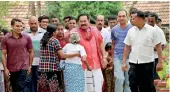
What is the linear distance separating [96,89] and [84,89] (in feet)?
0.86

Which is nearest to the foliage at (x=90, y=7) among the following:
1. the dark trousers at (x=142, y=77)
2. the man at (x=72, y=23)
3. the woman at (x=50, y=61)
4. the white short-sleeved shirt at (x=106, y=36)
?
the white short-sleeved shirt at (x=106, y=36)

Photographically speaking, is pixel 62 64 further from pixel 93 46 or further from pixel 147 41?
pixel 147 41

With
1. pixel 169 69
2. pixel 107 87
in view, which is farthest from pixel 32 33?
pixel 169 69

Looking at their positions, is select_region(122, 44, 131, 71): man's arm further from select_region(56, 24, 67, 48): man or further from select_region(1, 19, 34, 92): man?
select_region(1, 19, 34, 92): man

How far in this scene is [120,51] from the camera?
9.65 m

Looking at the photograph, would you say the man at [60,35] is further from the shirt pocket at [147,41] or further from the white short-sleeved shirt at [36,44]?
the shirt pocket at [147,41]

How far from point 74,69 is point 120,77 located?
41.9 inches

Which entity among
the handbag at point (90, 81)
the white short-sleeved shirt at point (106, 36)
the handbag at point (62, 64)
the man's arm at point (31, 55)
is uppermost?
the white short-sleeved shirt at point (106, 36)

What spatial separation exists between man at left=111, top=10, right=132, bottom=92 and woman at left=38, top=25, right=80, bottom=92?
1090mm

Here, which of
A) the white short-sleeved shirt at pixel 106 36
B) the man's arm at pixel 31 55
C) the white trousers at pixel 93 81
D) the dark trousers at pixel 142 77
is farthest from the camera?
the white short-sleeved shirt at pixel 106 36

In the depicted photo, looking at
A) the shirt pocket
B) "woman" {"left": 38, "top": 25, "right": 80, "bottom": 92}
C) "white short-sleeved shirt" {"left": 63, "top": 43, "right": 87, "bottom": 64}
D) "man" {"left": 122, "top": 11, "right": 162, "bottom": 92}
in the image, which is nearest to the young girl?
"white short-sleeved shirt" {"left": 63, "top": 43, "right": 87, "bottom": 64}

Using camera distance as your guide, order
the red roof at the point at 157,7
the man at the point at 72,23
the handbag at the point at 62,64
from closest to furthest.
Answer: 1. the handbag at the point at 62,64
2. the man at the point at 72,23
3. the red roof at the point at 157,7

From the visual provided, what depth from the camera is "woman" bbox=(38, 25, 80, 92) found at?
875 centimetres

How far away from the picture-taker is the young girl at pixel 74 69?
8.92 m
